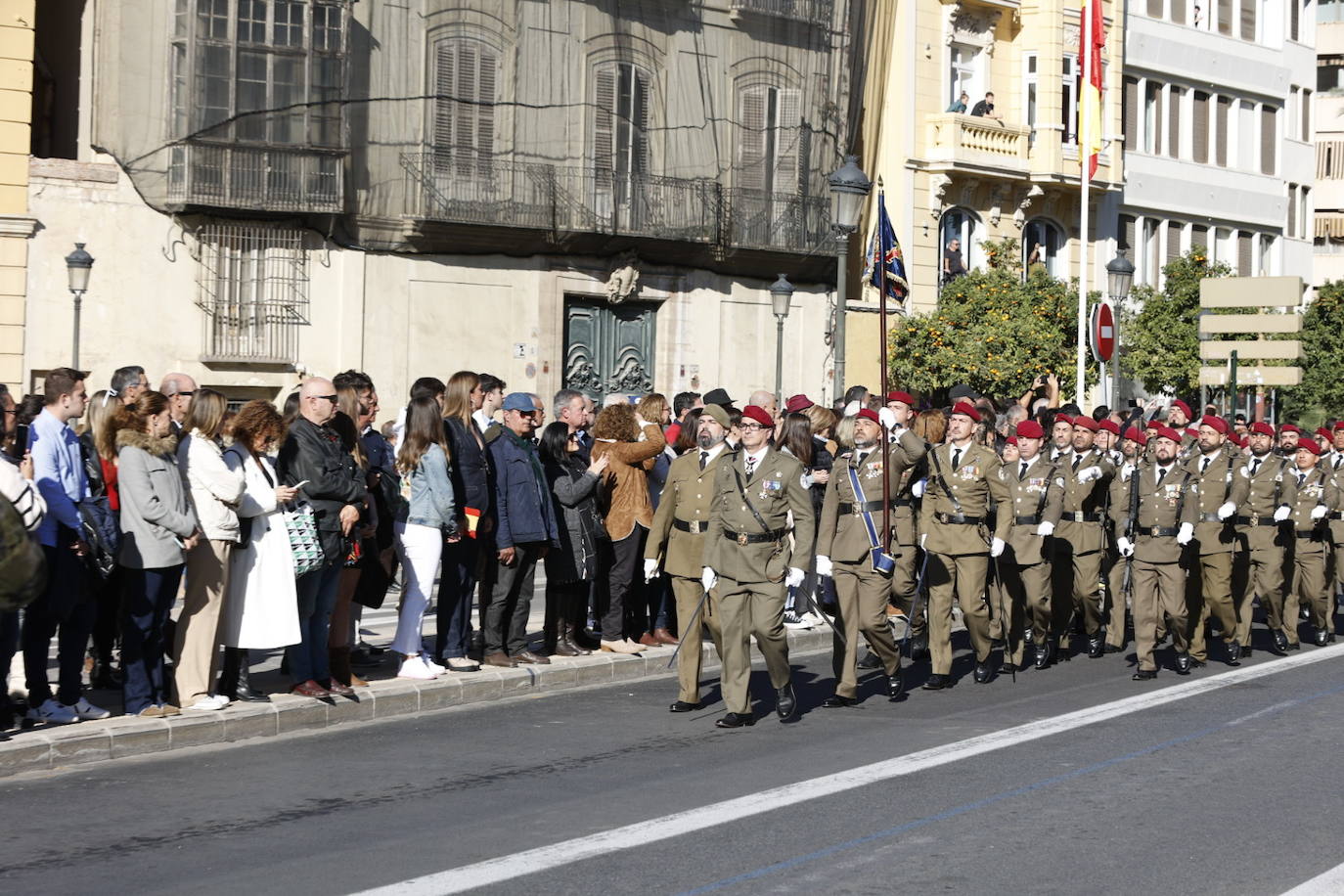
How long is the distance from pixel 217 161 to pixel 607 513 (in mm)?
13953

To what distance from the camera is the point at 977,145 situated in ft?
124

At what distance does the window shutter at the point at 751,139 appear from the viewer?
3338cm

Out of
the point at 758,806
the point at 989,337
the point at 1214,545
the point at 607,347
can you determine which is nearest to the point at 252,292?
the point at 607,347

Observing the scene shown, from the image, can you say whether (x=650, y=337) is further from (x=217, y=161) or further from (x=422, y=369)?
(x=217, y=161)

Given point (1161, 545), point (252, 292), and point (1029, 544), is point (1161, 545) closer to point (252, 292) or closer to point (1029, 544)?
point (1029, 544)

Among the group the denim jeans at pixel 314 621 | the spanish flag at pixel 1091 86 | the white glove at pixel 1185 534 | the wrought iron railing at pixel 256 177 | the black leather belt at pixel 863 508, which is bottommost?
the denim jeans at pixel 314 621

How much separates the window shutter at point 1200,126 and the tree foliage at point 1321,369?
167 inches

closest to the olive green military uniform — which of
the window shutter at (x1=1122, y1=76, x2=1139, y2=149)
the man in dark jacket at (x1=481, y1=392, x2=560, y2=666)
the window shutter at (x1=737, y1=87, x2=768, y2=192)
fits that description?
the man in dark jacket at (x1=481, y1=392, x2=560, y2=666)

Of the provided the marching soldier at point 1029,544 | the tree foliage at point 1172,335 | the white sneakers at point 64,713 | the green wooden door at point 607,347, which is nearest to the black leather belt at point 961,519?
the marching soldier at point 1029,544

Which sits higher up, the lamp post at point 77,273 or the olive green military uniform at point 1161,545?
the lamp post at point 77,273

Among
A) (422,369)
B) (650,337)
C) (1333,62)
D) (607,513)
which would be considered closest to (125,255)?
(422,369)

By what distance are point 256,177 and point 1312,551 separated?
49.5ft

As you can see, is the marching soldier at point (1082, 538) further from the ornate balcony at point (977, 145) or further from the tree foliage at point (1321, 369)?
the tree foliage at point (1321, 369)

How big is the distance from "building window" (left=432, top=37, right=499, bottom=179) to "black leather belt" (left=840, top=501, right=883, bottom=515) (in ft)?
55.4
